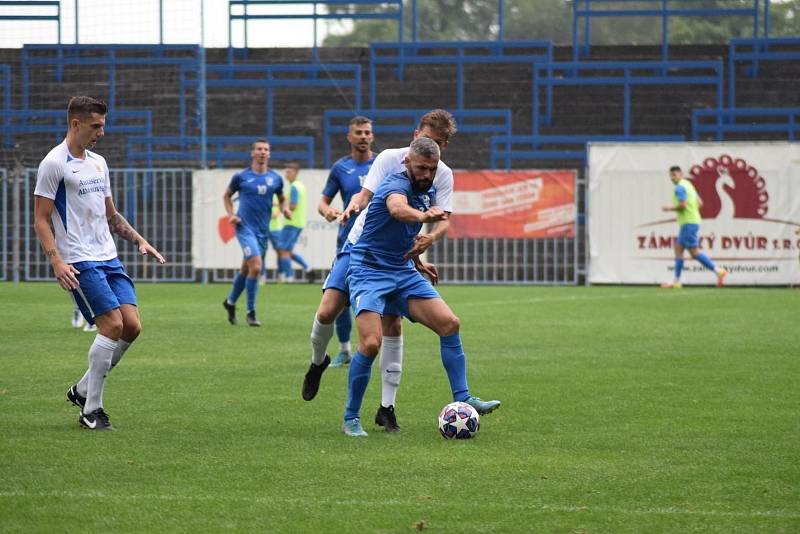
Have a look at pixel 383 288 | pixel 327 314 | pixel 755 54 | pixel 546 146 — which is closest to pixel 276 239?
pixel 546 146

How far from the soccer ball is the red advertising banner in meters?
17.3

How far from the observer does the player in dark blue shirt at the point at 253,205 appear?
53.2 ft

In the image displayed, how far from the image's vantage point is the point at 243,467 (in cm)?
681

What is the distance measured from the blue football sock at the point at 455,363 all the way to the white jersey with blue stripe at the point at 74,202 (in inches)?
86.8

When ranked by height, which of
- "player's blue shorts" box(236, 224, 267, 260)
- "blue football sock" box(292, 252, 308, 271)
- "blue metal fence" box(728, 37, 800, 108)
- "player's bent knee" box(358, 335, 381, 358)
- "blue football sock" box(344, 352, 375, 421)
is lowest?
"blue football sock" box(292, 252, 308, 271)

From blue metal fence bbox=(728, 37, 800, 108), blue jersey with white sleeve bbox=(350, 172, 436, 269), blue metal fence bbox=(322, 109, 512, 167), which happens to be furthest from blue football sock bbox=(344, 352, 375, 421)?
blue metal fence bbox=(728, 37, 800, 108)

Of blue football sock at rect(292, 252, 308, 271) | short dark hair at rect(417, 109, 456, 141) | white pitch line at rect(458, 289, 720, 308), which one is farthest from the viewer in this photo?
blue football sock at rect(292, 252, 308, 271)

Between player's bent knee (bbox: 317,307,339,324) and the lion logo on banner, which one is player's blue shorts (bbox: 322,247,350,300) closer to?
player's bent knee (bbox: 317,307,339,324)

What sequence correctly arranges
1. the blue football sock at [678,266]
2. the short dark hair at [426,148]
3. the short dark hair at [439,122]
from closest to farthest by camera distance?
the short dark hair at [426,148]
the short dark hair at [439,122]
the blue football sock at [678,266]

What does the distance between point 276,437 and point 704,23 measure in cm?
5563

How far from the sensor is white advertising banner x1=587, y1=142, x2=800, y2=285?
972 inches

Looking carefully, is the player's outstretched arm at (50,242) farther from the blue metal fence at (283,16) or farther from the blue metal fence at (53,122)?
the blue metal fence at (283,16)

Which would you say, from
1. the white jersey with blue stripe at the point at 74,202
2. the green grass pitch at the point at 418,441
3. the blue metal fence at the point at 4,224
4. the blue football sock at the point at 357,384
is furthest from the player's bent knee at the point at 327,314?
the blue metal fence at the point at 4,224

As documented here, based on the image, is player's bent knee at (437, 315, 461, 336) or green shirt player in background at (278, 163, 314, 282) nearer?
player's bent knee at (437, 315, 461, 336)
